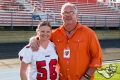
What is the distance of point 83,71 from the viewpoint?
3.62 metres

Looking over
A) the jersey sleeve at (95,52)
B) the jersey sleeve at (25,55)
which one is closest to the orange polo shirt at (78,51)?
the jersey sleeve at (95,52)

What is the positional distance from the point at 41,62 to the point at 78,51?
1.53 feet

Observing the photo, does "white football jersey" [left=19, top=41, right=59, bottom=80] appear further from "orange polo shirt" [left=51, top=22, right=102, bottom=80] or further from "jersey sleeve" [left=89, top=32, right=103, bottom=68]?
"jersey sleeve" [left=89, top=32, right=103, bottom=68]

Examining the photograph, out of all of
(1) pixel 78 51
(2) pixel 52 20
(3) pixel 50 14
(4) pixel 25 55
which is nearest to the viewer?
(4) pixel 25 55

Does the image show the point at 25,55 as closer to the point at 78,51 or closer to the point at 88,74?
the point at 78,51

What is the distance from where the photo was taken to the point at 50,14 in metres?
22.1

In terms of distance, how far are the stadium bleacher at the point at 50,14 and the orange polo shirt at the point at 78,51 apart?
49.8 feet

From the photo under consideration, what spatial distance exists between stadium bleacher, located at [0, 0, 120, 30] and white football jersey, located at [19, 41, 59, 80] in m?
15.2

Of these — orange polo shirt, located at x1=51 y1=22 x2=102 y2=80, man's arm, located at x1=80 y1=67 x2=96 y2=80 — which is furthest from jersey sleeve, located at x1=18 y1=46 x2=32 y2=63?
man's arm, located at x1=80 y1=67 x2=96 y2=80

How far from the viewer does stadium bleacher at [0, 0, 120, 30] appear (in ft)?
64.1

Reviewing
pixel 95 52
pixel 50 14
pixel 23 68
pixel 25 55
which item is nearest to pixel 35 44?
pixel 25 55

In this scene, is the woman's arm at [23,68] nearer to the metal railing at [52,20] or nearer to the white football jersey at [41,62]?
the white football jersey at [41,62]

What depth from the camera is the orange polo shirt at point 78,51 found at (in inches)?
139

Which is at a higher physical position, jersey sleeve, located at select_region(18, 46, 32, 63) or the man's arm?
jersey sleeve, located at select_region(18, 46, 32, 63)
